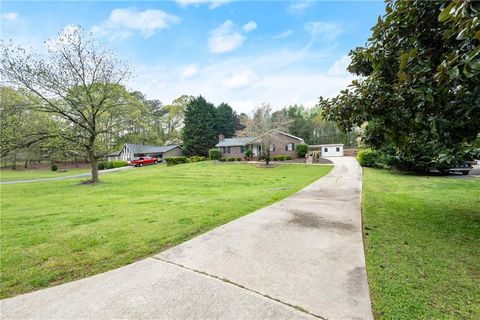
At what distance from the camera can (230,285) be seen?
7.88 feet

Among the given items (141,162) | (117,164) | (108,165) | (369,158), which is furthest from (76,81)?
(117,164)

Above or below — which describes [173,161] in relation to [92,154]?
below

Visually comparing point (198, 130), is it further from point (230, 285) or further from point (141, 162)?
point (230, 285)

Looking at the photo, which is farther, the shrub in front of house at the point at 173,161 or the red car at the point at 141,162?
the red car at the point at 141,162

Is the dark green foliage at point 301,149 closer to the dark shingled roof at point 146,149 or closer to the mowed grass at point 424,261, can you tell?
the mowed grass at point 424,261

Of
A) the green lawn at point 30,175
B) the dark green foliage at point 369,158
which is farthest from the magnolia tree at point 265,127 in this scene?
the green lawn at point 30,175

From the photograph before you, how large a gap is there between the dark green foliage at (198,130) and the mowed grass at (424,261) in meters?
35.1

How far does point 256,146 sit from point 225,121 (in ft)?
47.3

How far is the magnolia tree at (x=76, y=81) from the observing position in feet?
38.5

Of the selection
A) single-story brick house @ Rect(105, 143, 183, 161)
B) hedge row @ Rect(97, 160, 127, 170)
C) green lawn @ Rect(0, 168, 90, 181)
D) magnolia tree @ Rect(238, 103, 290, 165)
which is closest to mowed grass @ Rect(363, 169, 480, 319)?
magnolia tree @ Rect(238, 103, 290, 165)

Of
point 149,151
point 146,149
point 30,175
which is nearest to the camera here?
point 30,175

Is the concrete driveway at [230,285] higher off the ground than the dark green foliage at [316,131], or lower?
lower

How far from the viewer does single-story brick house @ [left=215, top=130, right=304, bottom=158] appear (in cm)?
2970

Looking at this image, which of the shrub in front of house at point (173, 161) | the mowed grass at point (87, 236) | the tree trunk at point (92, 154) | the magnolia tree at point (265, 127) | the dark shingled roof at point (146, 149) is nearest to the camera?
the mowed grass at point (87, 236)
